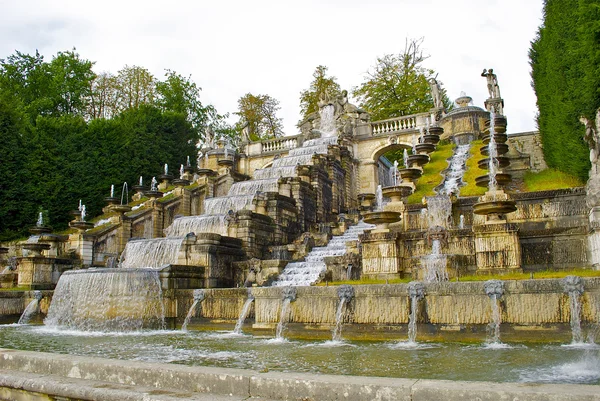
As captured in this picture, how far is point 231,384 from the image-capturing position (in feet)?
13.6

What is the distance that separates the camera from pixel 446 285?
9836 millimetres

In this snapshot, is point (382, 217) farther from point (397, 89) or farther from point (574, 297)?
point (397, 89)

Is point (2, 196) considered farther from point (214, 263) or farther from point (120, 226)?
point (214, 263)

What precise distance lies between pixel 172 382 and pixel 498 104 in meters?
31.7

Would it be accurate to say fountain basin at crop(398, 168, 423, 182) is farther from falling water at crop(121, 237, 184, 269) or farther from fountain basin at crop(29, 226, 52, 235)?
fountain basin at crop(29, 226, 52, 235)

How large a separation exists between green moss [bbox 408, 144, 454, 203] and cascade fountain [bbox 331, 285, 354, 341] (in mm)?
8822

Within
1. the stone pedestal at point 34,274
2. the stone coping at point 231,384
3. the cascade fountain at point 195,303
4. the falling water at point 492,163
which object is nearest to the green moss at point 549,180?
the falling water at point 492,163

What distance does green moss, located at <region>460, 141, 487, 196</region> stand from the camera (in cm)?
1870

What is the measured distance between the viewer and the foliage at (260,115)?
165ft

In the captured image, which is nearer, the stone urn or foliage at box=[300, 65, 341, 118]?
the stone urn

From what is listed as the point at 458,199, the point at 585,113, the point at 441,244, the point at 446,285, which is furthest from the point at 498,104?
the point at 446,285

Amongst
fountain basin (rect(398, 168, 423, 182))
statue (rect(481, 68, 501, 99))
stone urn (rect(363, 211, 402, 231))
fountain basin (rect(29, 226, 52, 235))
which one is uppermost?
statue (rect(481, 68, 501, 99))

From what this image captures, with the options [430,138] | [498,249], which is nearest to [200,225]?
[498,249]

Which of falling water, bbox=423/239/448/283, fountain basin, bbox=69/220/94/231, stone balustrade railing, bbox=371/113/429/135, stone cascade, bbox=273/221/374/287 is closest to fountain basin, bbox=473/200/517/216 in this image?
falling water, bbox=423/239/448/283
